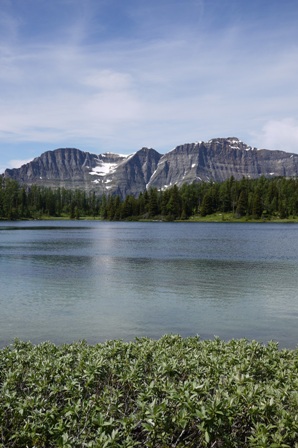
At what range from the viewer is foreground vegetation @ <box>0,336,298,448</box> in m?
9.31

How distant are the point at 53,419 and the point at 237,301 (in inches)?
1227

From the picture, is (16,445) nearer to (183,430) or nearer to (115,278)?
(183,430)

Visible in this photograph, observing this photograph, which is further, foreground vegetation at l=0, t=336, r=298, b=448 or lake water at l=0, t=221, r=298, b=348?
lake water at l=0, t=221, r=298, b=348

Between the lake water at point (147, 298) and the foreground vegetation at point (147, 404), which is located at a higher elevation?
the foreground vegetation at point (147, 404)

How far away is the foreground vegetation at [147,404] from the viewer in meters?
9.31

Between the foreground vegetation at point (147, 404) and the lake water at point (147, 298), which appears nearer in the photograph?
the foreground vegetation at point (147, 404)

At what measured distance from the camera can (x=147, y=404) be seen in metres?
10.7

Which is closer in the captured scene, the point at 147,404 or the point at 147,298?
the point at 147,404

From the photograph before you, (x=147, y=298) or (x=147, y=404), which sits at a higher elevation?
(x=147, y=404)

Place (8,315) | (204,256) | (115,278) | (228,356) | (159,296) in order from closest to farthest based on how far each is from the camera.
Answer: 1. (228,356)
2. (8,315)
3. (159,296)
4. (115,278)
5. (204,256)

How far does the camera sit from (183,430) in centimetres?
945

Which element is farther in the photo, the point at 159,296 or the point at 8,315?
the point at 159,296

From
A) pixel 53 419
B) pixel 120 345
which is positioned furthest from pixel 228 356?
pixel 53 419

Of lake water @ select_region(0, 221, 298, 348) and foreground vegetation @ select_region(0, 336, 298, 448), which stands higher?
foreground vegetation @ select_region(0, 336, 298, 448)
